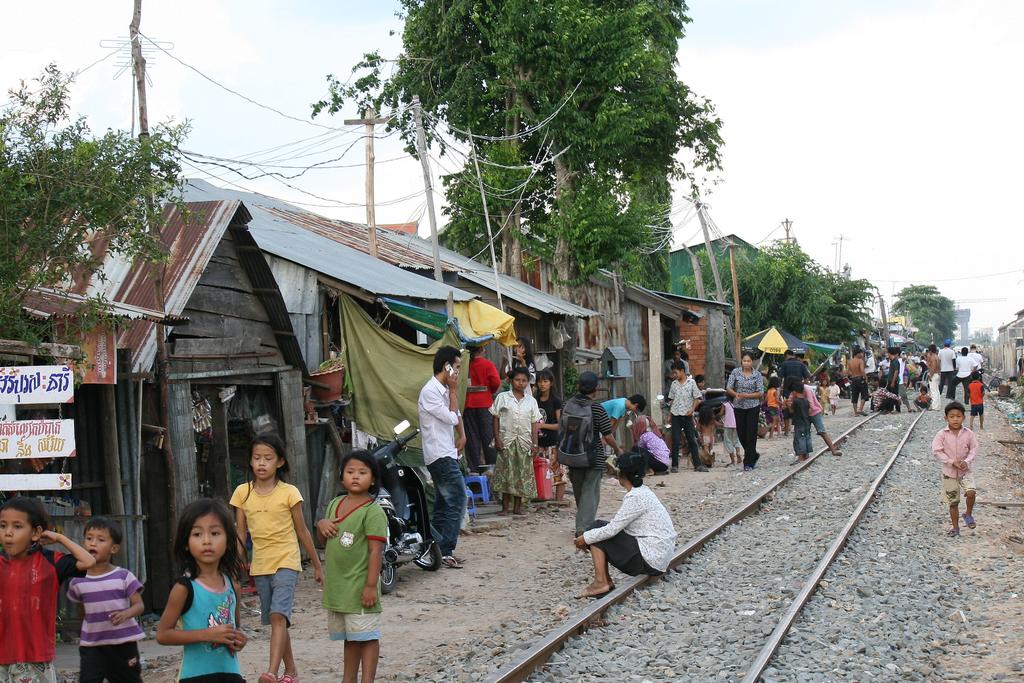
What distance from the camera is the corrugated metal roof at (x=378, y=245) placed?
598 inches

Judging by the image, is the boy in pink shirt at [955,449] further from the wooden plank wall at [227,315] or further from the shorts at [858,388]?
the shorts at [858,388]

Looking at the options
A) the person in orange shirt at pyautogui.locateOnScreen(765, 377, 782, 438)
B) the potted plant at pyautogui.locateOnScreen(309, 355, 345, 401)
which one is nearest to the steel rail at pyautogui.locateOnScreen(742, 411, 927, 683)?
the potted plant at pyautogui.locateOnScreen(309, 355, 345, 401)

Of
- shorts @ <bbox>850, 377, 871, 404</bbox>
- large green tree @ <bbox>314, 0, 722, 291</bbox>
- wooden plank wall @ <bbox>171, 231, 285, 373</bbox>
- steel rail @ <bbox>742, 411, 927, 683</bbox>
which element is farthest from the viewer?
shorts @ <bbox>850, 377, 871, 404</bbox>

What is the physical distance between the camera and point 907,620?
8.20 metres

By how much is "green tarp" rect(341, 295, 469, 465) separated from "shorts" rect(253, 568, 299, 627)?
5.69 meters

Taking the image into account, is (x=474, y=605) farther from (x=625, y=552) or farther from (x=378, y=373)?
(x=378, y=373)

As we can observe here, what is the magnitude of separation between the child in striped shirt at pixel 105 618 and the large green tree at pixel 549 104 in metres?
18.9

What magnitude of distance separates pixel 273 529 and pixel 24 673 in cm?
147

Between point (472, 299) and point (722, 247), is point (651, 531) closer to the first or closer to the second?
point (472, 299)

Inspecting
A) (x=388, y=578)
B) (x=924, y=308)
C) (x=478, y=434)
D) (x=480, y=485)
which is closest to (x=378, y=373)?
(x=478, y=434)

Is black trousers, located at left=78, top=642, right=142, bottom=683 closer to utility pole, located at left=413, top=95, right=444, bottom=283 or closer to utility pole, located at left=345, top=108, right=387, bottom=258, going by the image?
utility pole, located at left=413, top=95, right=444, bottom=283

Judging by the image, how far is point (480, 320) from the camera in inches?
599

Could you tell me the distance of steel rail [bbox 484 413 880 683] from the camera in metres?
6.52

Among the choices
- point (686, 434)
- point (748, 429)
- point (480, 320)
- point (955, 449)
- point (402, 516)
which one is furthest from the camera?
point (686, 434)
